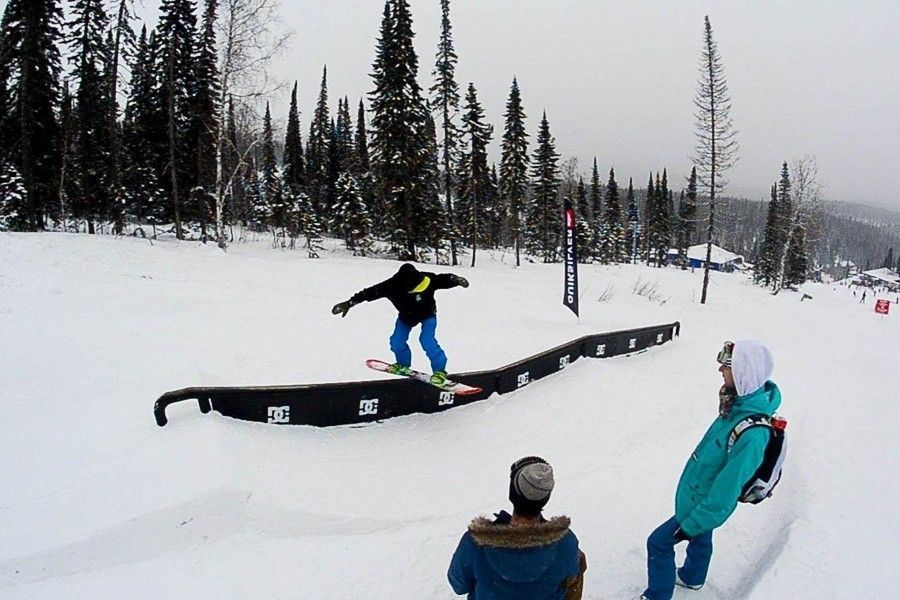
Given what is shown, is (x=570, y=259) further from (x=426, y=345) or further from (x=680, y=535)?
(x=680, y=535)

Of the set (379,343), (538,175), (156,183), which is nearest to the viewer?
(379,343)

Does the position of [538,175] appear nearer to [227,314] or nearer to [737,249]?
[227,314]

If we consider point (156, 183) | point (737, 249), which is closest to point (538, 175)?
point (156, 183)

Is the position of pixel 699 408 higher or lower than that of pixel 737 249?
lower

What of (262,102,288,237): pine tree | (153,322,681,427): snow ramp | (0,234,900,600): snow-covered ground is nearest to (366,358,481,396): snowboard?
(153,322,681,427): snow ramp

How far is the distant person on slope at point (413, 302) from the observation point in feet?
24.8

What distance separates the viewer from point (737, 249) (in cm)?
15488

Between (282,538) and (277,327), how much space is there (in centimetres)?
671

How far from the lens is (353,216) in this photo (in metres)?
37.5

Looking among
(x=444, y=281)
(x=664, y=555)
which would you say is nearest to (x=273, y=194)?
(x=444, y=281)

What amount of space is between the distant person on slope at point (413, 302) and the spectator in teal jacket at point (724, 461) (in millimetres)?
4261

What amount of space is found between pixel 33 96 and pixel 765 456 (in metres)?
33.2

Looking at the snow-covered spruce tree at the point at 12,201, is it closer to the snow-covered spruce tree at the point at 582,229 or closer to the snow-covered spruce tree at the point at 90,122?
the snow-covered spruce tree at the point at 90,122

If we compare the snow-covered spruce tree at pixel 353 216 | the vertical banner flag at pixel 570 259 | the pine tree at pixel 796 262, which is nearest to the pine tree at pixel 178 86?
the snow-covered spruce tree at pixel 353 216
